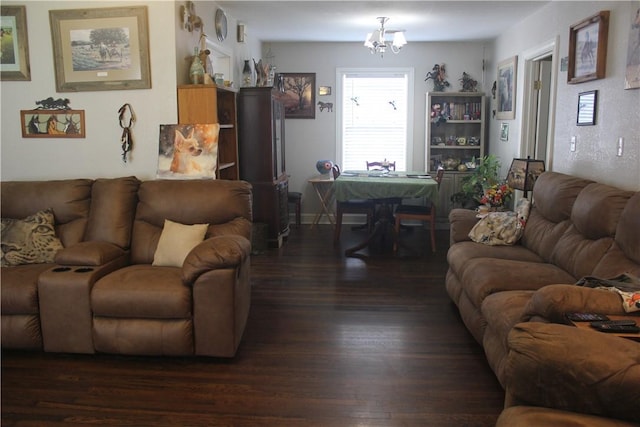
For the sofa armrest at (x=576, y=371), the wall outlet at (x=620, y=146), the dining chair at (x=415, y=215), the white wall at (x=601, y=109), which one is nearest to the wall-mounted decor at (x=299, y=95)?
the dining chair at (x=415, y=215)

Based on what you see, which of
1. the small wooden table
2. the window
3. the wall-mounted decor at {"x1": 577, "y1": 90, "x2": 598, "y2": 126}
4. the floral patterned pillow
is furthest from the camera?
the window

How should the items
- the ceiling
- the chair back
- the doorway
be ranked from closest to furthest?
the ceiling < the doorway < the chair back

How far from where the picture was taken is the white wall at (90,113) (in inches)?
166

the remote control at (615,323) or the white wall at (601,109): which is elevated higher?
the white wall at (601,109)

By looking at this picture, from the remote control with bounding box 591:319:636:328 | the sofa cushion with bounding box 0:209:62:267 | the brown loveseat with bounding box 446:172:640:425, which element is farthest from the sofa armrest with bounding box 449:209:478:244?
the sofa cushion with bounding box 0:209:62:267

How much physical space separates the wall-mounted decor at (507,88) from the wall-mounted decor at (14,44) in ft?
16.1

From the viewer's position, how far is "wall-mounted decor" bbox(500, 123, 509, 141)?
20.5 ft

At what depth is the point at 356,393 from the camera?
276 centimetres

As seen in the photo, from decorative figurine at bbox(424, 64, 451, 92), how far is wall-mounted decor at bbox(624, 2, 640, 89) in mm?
3854

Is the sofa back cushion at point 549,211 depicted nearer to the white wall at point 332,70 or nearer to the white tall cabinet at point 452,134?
the white tall cabinet at point 452,134

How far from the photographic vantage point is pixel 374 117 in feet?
24.7

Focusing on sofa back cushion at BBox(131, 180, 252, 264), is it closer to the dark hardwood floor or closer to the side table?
the dark hardwood floor

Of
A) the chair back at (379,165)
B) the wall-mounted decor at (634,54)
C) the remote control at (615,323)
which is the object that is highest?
the wall-mounted decor at (634,54)

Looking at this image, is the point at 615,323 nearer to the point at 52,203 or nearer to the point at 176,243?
the point at 176,243
